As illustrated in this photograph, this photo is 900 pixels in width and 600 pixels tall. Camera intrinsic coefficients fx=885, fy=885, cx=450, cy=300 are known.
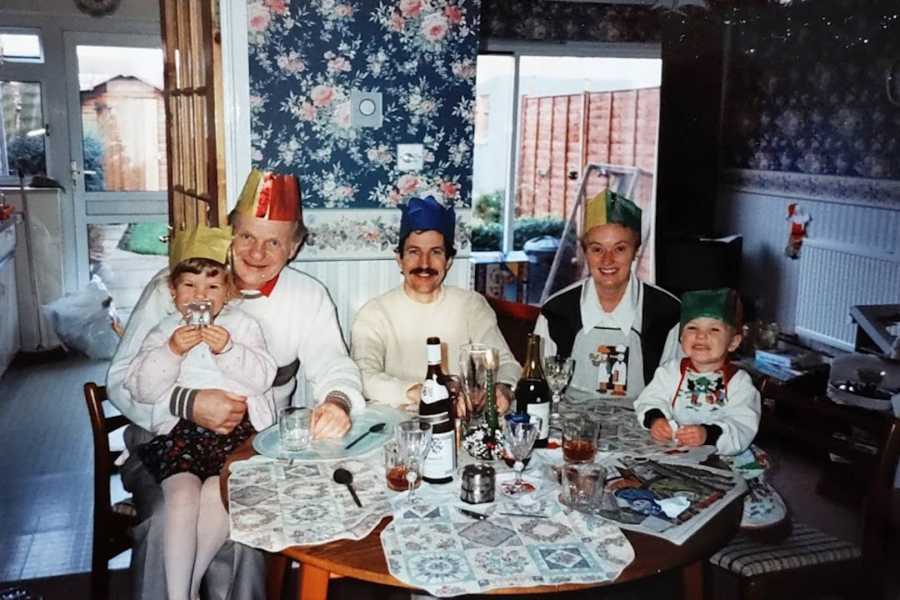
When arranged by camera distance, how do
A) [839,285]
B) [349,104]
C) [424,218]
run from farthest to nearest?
[839,285] → [349,104] → [424,218]

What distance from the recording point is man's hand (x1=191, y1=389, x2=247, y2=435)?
212 centimetres

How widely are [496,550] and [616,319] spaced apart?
119cm

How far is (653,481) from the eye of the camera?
5.54 feet

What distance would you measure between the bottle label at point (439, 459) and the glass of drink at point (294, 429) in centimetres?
31

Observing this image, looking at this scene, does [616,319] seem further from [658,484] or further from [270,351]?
[270,351]

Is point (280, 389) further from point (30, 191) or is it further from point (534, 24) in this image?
point (534, 24)

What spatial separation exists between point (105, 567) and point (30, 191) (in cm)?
384

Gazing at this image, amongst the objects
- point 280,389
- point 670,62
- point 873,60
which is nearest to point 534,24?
point 670,62

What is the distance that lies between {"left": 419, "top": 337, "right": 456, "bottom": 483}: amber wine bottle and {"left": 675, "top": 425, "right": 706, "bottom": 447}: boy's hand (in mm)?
500

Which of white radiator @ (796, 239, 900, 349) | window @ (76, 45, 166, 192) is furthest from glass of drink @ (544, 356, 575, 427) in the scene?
window @ (76, 45, 166, 192)

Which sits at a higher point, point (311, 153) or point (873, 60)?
point (873, 60)

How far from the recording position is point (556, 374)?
213 centimetres

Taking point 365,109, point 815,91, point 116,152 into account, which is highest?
point 815,91

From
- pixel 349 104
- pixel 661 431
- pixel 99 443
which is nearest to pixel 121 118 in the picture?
pixel 349 104
